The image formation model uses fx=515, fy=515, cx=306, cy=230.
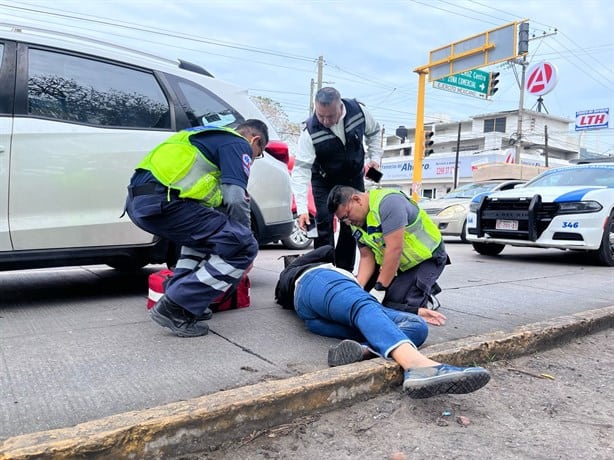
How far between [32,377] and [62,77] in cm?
208

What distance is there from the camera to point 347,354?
8.03ft

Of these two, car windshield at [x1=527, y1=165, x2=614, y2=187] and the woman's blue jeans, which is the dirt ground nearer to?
the woman's blue jeans

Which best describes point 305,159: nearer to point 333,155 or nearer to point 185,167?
point 333,155

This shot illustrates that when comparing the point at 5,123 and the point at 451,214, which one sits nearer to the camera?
the point at 5,123

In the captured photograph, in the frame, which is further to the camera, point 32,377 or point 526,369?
point 526,369

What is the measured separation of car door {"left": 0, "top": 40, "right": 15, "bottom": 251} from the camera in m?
3.12

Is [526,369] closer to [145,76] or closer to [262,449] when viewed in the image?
[262,449]

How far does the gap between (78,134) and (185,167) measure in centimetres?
101

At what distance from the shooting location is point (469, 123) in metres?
56.4

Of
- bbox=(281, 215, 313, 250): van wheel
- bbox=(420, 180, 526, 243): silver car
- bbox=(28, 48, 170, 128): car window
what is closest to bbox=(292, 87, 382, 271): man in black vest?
bbox=(28, 48, 170, 128): car window

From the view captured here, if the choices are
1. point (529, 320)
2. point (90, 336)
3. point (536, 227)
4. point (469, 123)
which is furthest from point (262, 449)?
point (469, 123)

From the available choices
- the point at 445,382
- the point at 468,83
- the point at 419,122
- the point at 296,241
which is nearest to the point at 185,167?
the point at 445,382

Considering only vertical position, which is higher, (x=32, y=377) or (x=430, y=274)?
(x=430, y=274)

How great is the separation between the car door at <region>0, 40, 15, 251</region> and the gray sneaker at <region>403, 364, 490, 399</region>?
2556 mm
